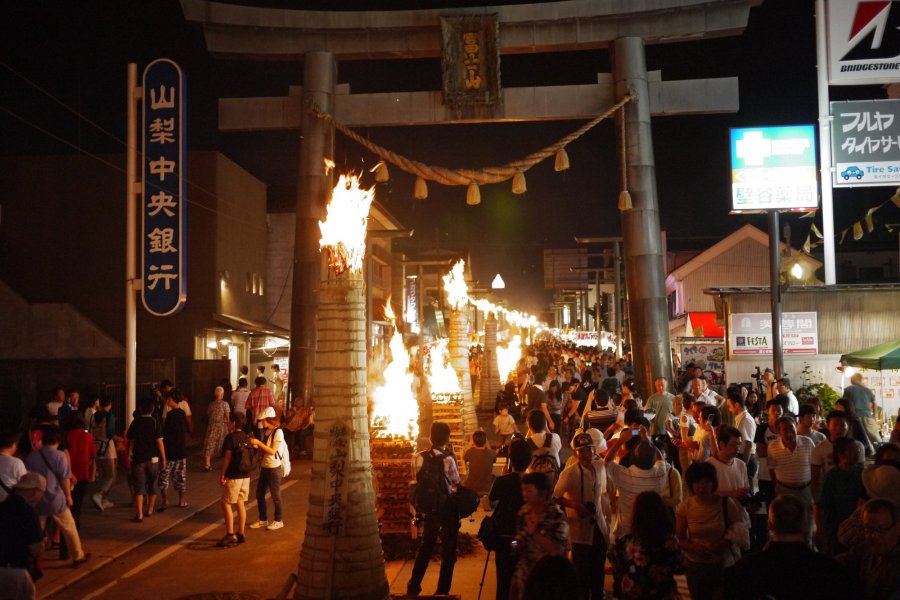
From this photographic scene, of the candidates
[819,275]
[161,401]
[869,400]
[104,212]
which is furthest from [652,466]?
[819,275]

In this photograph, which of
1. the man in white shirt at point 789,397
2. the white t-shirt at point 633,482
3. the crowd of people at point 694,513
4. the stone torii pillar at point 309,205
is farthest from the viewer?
the stone torii pillar at point 309,205

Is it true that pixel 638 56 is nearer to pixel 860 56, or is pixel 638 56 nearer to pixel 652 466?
pixel 860 56

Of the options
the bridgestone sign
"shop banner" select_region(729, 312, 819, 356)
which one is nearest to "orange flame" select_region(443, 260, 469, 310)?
"shop banner" select_region(729, 312, 819, 356)

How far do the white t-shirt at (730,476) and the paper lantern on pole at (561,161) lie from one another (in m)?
9.50

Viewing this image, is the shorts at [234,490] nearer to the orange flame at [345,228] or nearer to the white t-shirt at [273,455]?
the white t-shirt at [273,455]

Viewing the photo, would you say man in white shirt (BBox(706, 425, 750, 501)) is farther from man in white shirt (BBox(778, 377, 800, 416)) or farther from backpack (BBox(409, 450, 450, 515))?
man in white shirt (BBox(778, 377, 800, 416))

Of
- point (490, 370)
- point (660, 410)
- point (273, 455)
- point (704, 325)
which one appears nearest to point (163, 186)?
point (273, 455)

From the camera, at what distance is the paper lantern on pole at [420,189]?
15.1m

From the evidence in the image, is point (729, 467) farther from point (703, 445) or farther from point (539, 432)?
point (539, 432)

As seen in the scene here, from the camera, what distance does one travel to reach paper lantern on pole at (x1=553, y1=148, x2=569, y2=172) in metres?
14.9

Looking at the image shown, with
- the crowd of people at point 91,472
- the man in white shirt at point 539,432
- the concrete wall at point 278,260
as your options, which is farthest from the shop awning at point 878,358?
the concrete wall at point 278,260

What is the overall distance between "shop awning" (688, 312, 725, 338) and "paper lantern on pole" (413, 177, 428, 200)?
24.1m

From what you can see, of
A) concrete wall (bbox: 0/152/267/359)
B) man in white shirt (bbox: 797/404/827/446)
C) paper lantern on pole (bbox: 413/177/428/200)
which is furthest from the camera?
concrete wall (bbox: 0/152/267/359)

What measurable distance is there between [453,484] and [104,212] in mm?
19217
